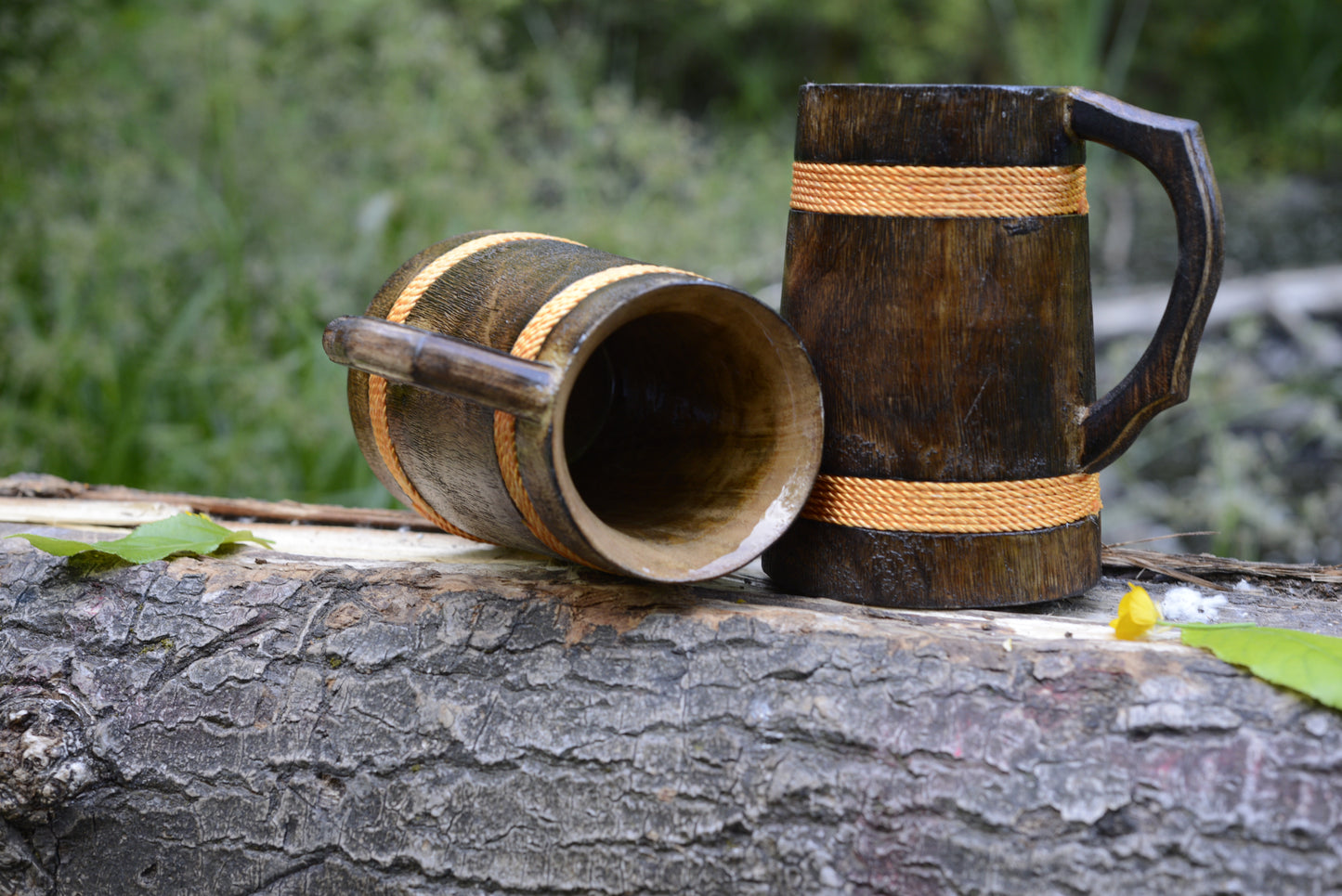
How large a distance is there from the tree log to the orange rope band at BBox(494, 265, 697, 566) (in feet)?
0.45

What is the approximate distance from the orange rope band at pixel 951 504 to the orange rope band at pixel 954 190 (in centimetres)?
30

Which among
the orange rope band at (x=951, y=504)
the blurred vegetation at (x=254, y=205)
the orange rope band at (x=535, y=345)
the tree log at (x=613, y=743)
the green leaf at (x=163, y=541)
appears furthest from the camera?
the blurred vegetation at (x=254, y=205)

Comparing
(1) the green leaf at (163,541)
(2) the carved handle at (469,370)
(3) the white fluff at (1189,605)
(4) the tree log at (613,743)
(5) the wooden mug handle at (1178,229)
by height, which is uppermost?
(5) the wooden mug handle at (1178,229)

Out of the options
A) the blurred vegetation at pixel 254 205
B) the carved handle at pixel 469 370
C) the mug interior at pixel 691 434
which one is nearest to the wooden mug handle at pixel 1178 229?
the mug interior at pixel 691 434

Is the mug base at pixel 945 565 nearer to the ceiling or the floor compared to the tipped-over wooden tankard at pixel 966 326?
nearer to the floor

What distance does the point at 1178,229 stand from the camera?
3.99ft

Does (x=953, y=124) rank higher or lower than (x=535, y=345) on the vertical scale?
higher

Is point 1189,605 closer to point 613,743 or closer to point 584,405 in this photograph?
point 613,743

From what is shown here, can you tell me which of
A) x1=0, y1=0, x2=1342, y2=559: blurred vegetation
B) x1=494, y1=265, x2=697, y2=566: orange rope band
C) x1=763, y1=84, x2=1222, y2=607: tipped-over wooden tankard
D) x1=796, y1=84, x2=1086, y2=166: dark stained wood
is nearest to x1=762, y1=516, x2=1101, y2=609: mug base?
x1=763, y1=84, x2=1222, y2=607: tipped-over wooden tankard

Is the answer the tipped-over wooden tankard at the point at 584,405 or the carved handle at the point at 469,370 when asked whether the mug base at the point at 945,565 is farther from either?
the carved handle at the point at 469,370

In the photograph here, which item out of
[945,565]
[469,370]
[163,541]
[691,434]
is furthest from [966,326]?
[163,541]

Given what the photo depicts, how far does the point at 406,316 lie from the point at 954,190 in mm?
643

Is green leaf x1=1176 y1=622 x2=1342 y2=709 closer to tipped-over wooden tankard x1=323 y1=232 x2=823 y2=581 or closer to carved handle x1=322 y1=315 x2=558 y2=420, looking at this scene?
tipped-over wooden tankard x1=323 y1=232 x2=823 y2=581

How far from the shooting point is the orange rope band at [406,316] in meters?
1.38
